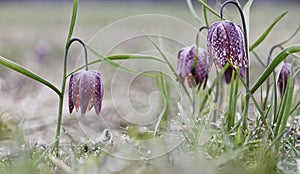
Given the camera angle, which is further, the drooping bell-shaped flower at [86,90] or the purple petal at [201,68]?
the purple petal at [201,68]

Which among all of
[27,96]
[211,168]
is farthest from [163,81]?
[27,96]

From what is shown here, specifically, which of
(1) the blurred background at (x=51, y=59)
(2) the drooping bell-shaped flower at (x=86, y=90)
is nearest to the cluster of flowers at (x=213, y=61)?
(2) the drooping bell-shaped flower at (x=86, y=90)

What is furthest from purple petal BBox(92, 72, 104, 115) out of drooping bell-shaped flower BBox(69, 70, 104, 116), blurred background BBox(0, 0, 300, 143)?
blurred background BBox(0, 0, 300, 143)

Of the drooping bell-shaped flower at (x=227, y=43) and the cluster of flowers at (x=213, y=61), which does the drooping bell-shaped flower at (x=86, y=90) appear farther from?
the drooping bell-shaped flower at (x=227, y=43)

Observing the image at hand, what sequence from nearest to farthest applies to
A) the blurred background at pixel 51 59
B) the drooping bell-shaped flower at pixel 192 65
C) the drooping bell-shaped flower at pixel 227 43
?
the drooping bell-shaped flower at pixel 227 43, the drooping bell-shaped flower at pixel 192 65, the blurred background at pixel 51 59

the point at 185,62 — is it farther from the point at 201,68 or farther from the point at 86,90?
the point at 86,90

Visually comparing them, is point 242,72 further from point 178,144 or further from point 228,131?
point 178,144

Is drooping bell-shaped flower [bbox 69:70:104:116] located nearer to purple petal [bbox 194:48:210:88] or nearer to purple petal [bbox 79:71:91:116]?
purple petal [bbox 79:71:91:116]
